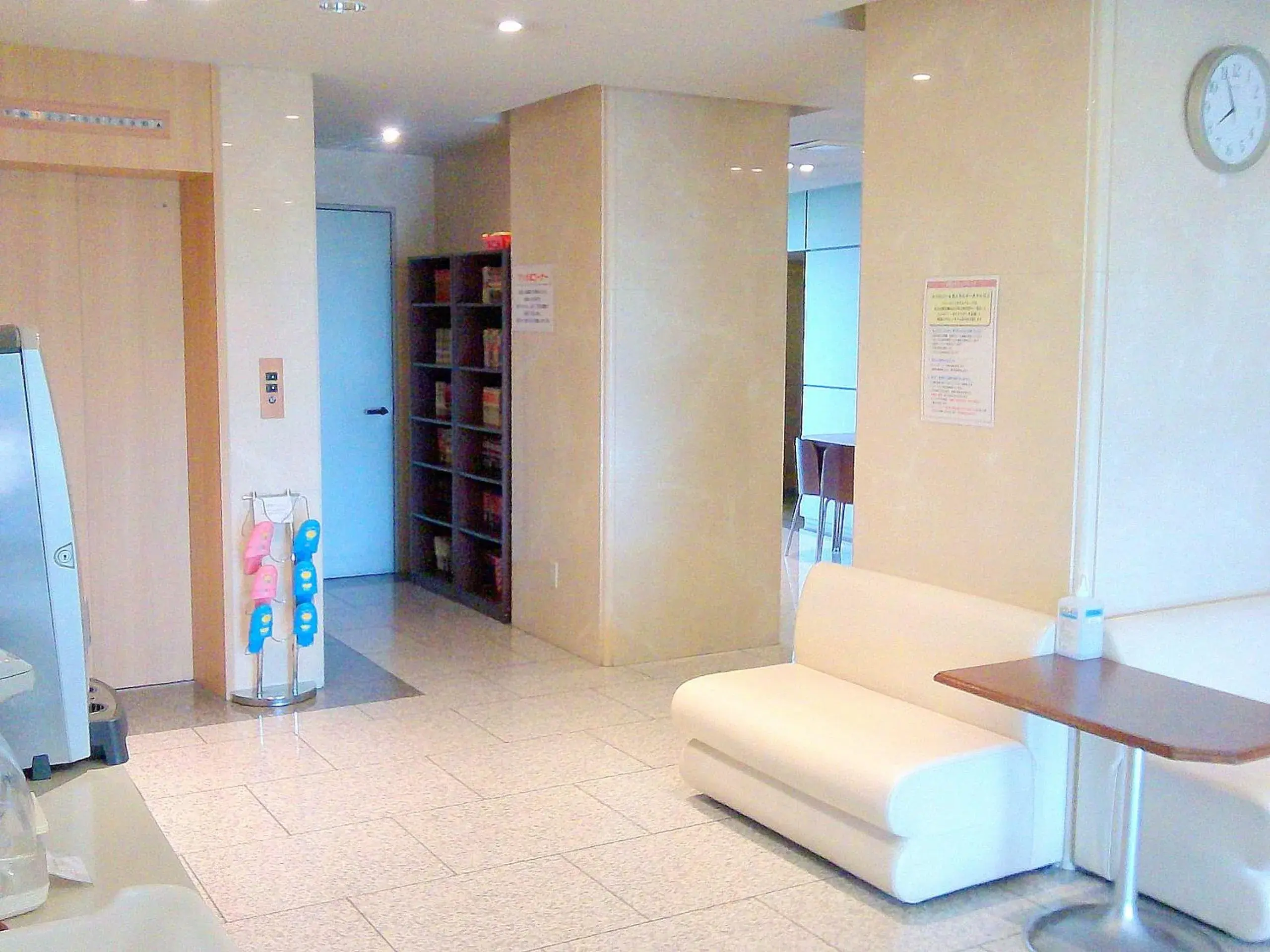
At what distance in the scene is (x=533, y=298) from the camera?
6559 mm

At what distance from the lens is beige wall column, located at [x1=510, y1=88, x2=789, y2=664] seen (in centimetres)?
601

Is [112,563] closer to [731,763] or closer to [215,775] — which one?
[215,775]

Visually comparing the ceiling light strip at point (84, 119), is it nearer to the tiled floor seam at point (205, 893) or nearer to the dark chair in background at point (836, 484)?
the tiled floor seam at point (205, 893)

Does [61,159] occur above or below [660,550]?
above

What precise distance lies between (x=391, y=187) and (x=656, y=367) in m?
3.06

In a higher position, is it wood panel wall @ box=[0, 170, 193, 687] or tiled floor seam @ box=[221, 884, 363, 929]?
wood panel wall @ box=[0, 170, 193, 687]

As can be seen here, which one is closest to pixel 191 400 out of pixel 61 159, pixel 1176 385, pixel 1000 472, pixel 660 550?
pixel 61 159

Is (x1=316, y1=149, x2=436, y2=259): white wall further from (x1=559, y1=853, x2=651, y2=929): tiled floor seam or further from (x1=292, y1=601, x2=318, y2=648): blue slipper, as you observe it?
(x1=559, y1=853, x2=651, y2=929): tiled floor seam

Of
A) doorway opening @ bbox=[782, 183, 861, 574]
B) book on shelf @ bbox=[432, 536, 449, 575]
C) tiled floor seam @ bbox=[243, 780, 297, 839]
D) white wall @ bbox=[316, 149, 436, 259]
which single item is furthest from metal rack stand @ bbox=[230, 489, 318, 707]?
doorway opening @ bbox=[782, 183, 861, 574]

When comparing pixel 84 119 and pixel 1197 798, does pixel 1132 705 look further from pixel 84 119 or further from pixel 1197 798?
pixel 84 119

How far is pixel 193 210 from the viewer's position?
18.5ft

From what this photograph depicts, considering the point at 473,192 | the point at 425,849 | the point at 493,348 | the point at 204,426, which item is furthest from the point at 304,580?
the point at 473,192

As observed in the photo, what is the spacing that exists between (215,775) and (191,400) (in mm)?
1926

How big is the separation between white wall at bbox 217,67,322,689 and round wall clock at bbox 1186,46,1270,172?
3566 millimetres
